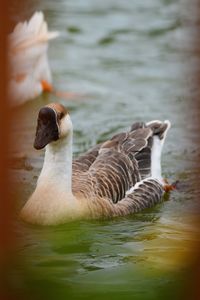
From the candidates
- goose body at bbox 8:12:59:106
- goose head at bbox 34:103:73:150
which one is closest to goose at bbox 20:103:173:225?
goose head at bbox 34:103:73:150

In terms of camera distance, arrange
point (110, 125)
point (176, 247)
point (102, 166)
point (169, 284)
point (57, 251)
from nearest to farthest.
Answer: point (169, 284) → point (57, 251) → point (176, 247) → point (102, 166) → point (110, 125)

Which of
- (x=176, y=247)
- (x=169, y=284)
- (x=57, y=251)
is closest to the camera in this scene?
(x=169, y=284)

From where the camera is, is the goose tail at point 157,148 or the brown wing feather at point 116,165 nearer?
the brown wing feather at point 116,165

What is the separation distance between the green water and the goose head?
0.15 m

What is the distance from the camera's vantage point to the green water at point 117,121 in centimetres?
325

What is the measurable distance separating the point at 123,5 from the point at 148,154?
587cm

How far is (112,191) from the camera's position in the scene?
20.2 feet

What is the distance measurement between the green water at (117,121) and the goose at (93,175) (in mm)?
100

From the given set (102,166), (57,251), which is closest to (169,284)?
(57,251)

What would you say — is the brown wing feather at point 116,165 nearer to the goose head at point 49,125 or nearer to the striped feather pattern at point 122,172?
the striped feather pattern at point 122,172

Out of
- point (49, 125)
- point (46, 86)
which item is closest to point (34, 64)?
point (46, 86)

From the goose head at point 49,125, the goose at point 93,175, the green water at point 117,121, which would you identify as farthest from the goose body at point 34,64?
the goose head at point 49,125

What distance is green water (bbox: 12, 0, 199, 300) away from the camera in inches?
128

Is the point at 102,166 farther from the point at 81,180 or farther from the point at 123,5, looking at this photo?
the point at 123,5
